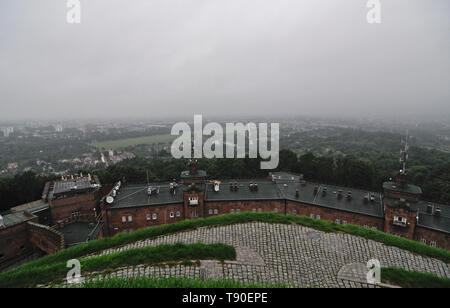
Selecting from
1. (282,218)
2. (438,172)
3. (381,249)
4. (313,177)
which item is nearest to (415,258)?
(381,249)

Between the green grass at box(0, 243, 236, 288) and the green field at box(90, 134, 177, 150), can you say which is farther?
the green field at box(90, 134, 177, 150)

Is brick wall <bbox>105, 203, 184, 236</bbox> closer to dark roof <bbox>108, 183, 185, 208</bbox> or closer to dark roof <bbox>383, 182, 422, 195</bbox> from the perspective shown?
dark roof <bbox>108, 183, 185, 208</bbox>

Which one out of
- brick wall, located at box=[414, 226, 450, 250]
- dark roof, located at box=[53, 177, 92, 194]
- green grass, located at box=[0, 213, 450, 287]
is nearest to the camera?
green grass, located at box=[0, 213, 450, 287]

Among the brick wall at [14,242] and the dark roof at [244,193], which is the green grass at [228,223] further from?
the dark roof at [244,193]

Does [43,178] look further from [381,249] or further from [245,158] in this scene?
[381,249]

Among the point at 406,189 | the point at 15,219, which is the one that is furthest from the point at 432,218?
the point at 15,219

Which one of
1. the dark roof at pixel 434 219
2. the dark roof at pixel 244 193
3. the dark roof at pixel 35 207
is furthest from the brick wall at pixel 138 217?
the dark roof at pixel 434 219

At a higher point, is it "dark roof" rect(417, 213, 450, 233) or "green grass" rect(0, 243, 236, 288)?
"green grass" rect(0, 243, 236, 288)

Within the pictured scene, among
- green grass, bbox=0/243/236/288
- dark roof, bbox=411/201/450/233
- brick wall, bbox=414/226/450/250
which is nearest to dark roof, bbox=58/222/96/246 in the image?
green grass, bbox=0/243/236/288
